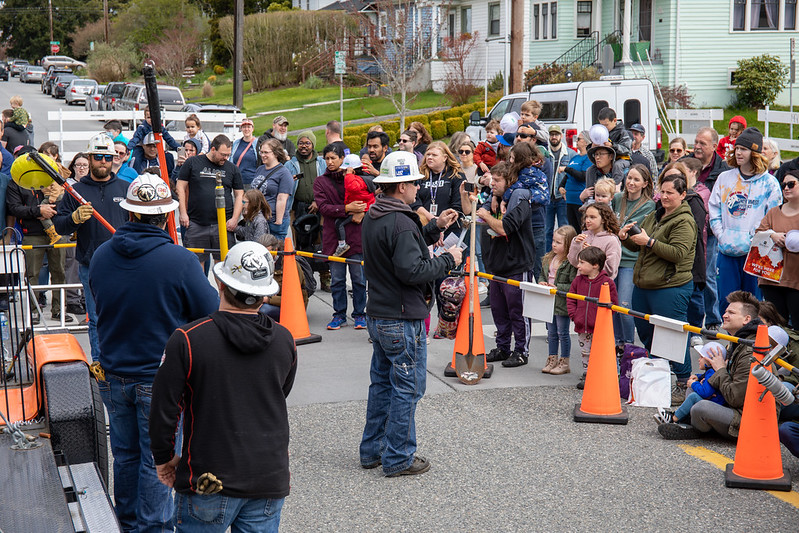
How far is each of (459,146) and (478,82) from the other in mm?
32159

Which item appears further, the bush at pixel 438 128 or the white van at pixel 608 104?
the bush at pixel 438 128

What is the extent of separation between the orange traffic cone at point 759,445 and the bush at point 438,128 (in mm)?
27858

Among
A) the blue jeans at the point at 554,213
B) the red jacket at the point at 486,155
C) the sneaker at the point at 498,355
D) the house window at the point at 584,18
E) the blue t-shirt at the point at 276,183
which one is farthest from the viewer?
the house window at the point at 584,18

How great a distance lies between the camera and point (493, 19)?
140ft

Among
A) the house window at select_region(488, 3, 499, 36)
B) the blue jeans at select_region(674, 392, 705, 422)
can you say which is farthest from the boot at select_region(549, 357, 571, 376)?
the house window at select_region(488, 3, 499, 36)

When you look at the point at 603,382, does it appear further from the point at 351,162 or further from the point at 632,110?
the point at 632,110

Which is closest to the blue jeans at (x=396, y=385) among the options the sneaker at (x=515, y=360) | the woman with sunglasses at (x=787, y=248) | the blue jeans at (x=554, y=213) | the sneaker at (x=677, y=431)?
the sneaker at (x=677, y=431)

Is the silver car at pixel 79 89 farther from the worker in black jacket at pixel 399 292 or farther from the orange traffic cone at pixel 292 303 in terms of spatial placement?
the worker in black jacket at pixel 399 292

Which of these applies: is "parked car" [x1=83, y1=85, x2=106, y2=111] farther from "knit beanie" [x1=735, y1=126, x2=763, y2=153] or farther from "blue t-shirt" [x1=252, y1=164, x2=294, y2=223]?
"knit beanie" [x1=735, y1=126, x2=763, y2=153]

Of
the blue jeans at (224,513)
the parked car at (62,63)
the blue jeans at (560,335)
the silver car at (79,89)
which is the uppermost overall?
the parked car at (62,63)

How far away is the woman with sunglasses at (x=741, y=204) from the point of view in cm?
897

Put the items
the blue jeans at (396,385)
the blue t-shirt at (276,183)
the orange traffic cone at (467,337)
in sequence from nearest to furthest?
the blue jeans at (396,385)
the orange traffic cone at (467,337)
the blue t-shirt at (276,183)

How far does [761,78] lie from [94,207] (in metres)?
29.4

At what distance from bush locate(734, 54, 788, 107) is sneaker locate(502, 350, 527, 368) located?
26831 millimetres
